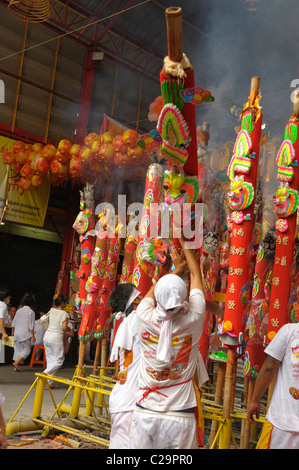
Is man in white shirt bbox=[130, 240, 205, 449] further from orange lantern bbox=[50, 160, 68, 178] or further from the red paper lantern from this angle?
the red paper lantern

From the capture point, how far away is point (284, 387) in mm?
2426

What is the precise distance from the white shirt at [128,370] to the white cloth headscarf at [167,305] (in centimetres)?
85

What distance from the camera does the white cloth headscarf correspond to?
207 cm

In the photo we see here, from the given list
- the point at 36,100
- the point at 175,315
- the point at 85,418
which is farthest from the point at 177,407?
the point at 36,100

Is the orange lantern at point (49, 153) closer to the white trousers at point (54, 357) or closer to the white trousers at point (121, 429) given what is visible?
the white trousers at point (54, 357)

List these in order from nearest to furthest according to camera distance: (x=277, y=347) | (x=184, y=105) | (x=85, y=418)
Result: 1. (x=184, y=105)
2. (x=277, y=347)
3. (x=85, y=418)

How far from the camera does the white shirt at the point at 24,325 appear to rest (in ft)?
25.8

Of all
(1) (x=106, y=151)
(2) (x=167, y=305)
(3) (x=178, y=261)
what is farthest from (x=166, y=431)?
(1) (x=106, y=151)

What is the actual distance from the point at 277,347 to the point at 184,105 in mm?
1230

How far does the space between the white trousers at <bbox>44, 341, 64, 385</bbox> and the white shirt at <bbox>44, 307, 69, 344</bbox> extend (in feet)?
0.23

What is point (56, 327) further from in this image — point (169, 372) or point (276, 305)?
point (169, 372)

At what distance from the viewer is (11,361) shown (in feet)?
29.3

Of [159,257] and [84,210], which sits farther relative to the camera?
[84,210]

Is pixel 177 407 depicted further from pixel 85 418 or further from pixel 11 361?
pixel 11 361
